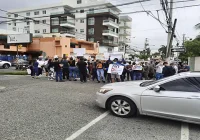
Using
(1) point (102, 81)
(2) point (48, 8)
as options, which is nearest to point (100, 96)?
(1) point (102, 81)

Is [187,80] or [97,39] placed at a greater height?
[97,39]

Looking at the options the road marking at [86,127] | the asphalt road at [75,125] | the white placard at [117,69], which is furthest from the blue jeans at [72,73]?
the road marking at [86,127]

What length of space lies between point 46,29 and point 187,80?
6228 cm

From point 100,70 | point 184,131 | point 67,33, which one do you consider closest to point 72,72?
point 100,70

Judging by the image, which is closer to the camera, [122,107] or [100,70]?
[122,107]

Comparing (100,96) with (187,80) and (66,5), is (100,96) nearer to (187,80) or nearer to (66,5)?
(187,80)

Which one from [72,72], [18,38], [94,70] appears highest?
[18,38]

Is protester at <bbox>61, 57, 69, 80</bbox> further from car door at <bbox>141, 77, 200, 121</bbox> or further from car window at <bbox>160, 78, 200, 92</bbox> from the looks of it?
car window at <bbox>160, 78, 200, 92</bbox>

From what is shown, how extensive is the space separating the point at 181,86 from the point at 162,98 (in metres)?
0.57

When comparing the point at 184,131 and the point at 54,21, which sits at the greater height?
the point at 54,21

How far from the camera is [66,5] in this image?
196 feet

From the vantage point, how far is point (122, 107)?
5434 millimetres

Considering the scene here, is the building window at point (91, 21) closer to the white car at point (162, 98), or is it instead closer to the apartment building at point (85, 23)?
the apartment building at point (85, 23)

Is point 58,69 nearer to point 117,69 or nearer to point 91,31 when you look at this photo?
point 117,69
